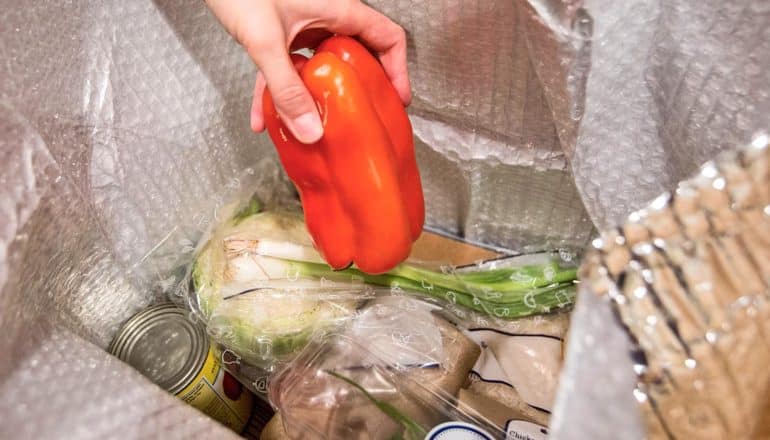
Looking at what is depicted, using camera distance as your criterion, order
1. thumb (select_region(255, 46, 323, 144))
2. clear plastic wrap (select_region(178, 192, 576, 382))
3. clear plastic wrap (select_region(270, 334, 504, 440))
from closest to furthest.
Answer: thumb (select_region(255, 46, 323, 144))
clear plastic wrap (select_region(270, 334, 504, 440))
clear plastic wrap (select_region(178, 192, 576, 382))

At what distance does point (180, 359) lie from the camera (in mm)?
787

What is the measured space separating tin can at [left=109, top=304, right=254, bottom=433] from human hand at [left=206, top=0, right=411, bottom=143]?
326 mm

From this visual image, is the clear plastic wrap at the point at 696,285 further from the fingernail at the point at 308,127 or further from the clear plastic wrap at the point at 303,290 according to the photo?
the clear plastic wrap at the point at 303,290

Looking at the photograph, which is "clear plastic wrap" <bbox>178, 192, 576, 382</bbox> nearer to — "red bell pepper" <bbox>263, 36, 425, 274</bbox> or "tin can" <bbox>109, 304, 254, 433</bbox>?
"tin can" <bbox>109, 304, 254, 433</bbox>

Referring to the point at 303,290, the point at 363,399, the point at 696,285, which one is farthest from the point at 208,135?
the point at 696,285

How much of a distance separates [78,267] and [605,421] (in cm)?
61

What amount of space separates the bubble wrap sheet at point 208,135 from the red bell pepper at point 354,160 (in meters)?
0.13

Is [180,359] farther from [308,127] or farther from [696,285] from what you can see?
[696,285]

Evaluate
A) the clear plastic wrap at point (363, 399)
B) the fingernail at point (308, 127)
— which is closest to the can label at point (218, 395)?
the clear plastic wrap at point (363, 399)

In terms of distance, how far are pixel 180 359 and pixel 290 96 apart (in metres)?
0.43

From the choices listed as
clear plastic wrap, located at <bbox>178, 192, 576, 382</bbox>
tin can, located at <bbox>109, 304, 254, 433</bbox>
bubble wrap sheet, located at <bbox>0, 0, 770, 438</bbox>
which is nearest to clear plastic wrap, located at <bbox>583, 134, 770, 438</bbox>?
bubble wrap sheet, located at <bbox>0, 0, 770, 438</bbox>

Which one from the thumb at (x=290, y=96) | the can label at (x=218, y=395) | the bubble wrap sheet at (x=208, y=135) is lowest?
the can label at (x=218, y=395)

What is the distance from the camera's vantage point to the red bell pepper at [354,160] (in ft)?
1.78

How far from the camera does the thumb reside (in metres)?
0.52
